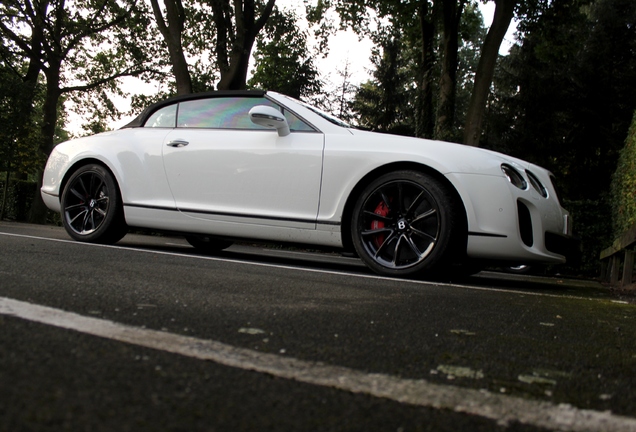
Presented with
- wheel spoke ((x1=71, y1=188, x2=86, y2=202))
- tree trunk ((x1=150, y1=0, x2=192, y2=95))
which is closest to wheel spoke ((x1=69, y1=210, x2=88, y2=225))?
wheel spoke ((x1=71, y1=188, x2=86, y2=202))

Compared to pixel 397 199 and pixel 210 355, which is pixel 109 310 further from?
pixel 397 199

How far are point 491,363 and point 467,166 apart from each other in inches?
112

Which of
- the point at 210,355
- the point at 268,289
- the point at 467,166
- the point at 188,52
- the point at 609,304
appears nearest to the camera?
the point at 210,355

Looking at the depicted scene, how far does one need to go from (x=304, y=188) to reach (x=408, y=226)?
92 centimetres

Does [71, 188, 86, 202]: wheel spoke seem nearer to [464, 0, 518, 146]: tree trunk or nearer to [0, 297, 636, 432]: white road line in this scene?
[0, 297, 636, 432]: white road line

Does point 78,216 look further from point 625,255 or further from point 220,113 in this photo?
point 625,255

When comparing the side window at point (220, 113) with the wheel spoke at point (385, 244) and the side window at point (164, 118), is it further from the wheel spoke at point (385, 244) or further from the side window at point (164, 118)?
the wheel spoke at point (385, 244)

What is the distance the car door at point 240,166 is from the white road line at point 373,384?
315cm

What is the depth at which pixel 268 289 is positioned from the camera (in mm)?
3373

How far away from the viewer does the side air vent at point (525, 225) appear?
15.3ft

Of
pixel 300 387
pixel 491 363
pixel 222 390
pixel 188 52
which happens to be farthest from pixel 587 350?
pixel 188 52

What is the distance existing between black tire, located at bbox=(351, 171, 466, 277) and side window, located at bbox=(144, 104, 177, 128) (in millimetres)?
2217

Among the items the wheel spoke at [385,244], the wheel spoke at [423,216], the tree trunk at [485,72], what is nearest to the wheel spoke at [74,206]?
the wheel spoke at [385,244]

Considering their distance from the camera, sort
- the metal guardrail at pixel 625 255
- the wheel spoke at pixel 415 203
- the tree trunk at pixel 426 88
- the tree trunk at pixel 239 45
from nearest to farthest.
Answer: the wheel spoke at pixel 415 203 < the metal guardrail at pixel 625 255 < the tree trunk at pixel 239 45 < the tree trunk at pixel 426 88
